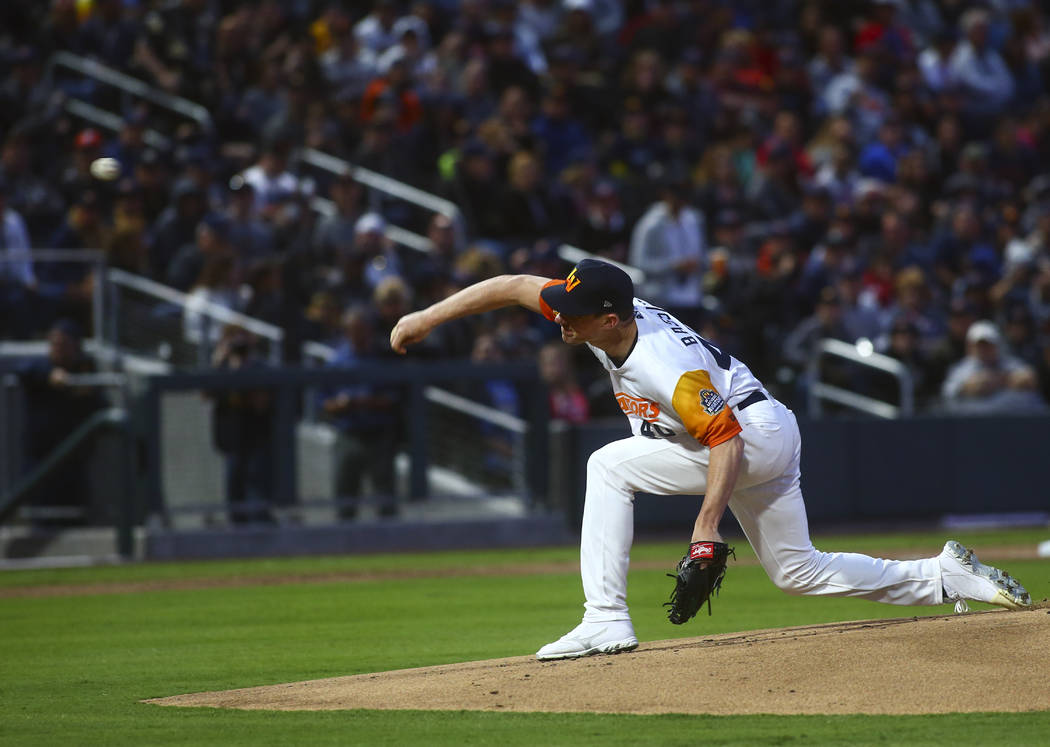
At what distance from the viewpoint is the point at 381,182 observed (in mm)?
16859

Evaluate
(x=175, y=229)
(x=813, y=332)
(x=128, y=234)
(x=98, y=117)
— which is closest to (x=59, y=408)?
Result: (x=128, y=234)

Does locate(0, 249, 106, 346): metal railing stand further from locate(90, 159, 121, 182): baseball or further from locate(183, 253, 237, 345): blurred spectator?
locate(90, 159, 121, 182): baseball

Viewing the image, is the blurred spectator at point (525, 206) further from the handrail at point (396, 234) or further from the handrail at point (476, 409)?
the handrail at point (476, 409)

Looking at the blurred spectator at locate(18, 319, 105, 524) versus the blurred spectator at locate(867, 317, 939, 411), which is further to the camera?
the blurred spectator at locate(867, 317, 939, 411)

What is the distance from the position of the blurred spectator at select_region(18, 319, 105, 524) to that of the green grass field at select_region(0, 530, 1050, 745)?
3.11ft

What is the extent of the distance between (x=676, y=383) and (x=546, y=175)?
12.0 metres

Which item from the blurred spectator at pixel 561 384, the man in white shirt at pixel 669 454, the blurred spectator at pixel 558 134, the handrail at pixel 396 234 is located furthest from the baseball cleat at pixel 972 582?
the blurred spectator at pixel 558 134

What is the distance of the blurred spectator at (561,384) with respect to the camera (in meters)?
15.9

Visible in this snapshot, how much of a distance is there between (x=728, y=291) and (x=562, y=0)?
225 inches

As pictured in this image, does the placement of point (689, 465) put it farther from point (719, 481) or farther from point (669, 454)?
point (719, 481)

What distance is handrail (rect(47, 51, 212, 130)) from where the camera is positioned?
55.4 ft

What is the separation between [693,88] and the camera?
64.4ft

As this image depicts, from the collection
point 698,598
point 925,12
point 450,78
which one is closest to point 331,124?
point 450,78

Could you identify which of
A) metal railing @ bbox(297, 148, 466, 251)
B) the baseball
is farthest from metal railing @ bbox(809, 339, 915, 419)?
the baseball
